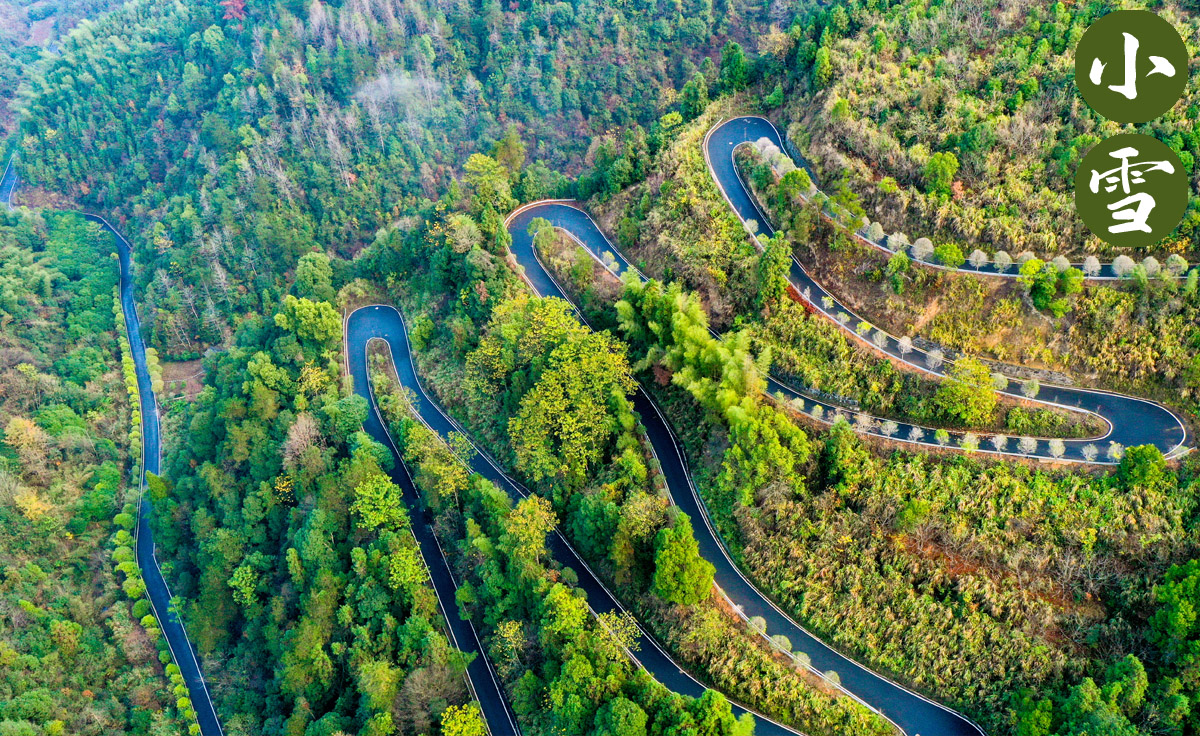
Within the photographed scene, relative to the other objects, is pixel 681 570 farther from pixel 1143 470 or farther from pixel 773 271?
pixel 1143 470

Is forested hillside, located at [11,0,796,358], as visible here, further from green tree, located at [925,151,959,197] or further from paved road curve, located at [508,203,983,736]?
green tree, located at [925,151,959,197]

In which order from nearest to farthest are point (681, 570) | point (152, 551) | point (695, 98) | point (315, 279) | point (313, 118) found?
point (681, 570), point (695, 98), point (315, 279), point (152, 551), point (313, 118)

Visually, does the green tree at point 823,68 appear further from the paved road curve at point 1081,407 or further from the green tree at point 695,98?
the paved road curve at point 1081,407

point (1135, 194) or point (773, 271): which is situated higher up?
point (1135, 194)

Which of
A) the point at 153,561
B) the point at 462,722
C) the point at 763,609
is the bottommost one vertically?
the point at 153,561

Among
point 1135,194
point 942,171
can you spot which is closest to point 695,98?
point 942,171

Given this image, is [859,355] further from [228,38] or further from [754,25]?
[228,38]
